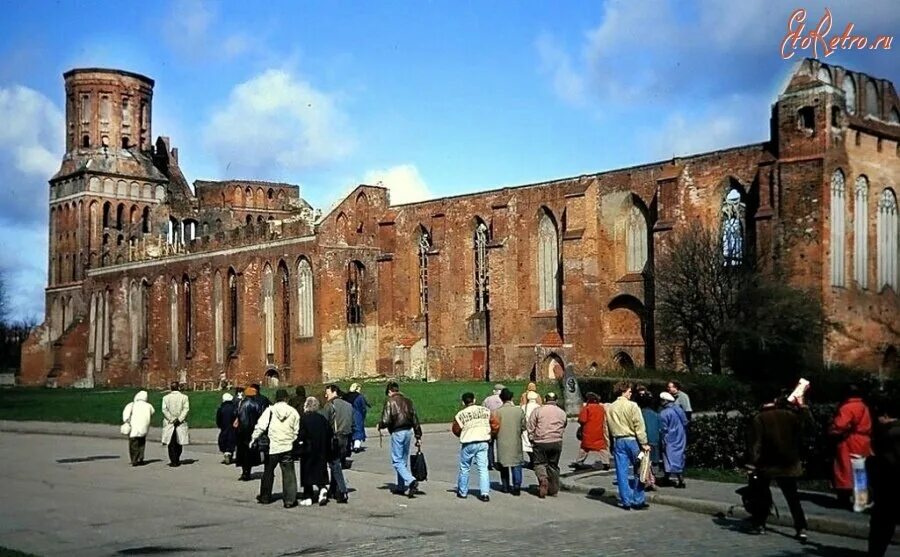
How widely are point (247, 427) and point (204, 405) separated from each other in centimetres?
2420

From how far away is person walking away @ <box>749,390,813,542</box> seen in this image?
11875 mm

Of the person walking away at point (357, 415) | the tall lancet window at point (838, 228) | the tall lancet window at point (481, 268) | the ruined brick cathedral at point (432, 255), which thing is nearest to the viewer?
the person walking away at point (357, 415)

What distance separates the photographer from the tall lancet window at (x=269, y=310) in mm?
57153

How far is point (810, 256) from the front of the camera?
1485 inches

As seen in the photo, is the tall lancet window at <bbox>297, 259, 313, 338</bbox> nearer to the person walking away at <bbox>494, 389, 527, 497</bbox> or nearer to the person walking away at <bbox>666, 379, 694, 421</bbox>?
the person walking away at <bbox>666, 379, 694, 421</bbox>

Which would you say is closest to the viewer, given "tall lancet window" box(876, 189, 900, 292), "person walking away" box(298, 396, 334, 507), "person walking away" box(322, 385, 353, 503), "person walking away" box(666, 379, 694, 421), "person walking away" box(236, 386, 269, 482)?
"person walking away" box(298, 396, 334, 507)

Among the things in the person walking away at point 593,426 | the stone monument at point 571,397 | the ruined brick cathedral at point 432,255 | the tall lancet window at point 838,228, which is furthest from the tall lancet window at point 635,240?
the person walking away at point 593,426

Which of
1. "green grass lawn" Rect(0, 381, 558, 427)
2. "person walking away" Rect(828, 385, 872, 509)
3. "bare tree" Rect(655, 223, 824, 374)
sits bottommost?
"green grass lawn" Rect(0, 381, 558, 427)

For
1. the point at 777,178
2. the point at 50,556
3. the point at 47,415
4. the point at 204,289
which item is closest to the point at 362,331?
the point at 204,289

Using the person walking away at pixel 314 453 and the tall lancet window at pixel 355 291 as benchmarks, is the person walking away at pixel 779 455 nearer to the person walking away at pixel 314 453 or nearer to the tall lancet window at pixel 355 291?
the person walking away at pixel 314 453

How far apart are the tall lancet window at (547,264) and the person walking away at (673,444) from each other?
107ft

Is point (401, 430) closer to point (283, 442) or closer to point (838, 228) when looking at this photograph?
point (283, 442)

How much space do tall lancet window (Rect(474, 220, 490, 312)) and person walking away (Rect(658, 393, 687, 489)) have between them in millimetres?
35470

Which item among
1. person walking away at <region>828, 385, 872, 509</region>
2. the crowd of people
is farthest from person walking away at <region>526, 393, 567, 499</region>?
person walking away at <region>828, 385, 872, 509</region>
